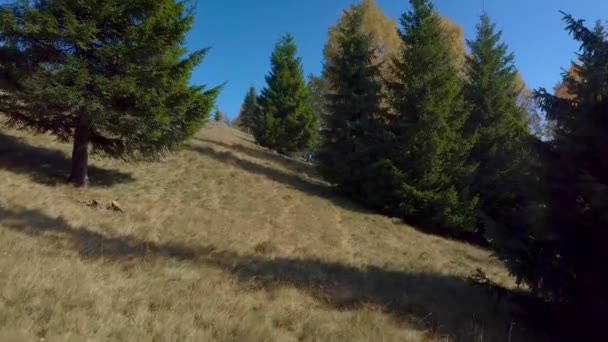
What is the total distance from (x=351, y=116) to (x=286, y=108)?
1160 cm

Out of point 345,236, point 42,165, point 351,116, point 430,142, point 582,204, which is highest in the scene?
point 351,116

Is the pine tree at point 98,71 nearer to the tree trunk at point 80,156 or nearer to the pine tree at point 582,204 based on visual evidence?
the tree trunk at point 80,156

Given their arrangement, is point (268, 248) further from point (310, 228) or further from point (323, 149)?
point (323, 149)

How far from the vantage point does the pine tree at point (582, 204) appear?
6473 millimetres

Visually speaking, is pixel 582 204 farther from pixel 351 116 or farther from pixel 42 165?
pixel 42 165

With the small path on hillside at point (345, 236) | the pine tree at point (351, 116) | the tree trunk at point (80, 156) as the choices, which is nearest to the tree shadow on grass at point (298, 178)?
the pine tree at point (351, 116)

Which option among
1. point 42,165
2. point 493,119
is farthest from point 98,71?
point 493,119

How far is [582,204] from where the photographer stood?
701 cm

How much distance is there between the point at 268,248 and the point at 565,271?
6461mm

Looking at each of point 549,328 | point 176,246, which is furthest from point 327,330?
point 176,246

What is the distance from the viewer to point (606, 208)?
618cm

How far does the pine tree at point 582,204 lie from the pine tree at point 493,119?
10.4 m

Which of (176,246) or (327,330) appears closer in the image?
(327,330)

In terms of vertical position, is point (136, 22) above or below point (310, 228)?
above
